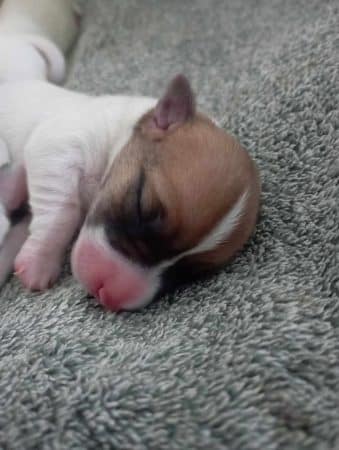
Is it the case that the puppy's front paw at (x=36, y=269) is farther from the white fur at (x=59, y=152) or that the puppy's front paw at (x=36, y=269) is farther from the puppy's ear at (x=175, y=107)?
the puppy's ear at (x=175, y=107)

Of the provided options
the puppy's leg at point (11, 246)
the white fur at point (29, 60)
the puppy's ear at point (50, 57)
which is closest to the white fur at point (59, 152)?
the puppy's leg at point (11, 246)

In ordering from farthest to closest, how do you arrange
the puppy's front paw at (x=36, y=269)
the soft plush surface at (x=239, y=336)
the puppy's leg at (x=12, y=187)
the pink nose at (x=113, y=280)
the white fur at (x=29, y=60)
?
1. the white fur at (x=29, y=60)
2. the puppy's leg at (x=12, y=187)
3. the puppy's front paw at (x=36, y=269)
4. the pink nose at (x=113, y=280)
5. the soft plush surface at (x=239, y=336)

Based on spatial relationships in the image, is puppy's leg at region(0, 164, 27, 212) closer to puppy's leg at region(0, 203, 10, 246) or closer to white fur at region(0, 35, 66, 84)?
puppy's leg at region(0, 203, 10, 246)

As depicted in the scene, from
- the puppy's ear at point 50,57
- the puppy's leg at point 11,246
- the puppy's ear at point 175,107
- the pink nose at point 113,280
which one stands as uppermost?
the puppy's ear at point 175,107

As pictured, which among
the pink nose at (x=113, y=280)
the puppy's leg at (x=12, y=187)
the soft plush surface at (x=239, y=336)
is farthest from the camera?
the puppy's leg at (x=12, y=187)

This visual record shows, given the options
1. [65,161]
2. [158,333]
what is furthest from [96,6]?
[158,333]

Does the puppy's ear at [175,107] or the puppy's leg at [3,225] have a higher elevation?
the puppy's ear at [175,107]

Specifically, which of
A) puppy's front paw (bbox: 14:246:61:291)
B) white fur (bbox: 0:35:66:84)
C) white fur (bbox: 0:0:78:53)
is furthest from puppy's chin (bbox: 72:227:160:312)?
white fur (bbox: 0:0:78:53)
